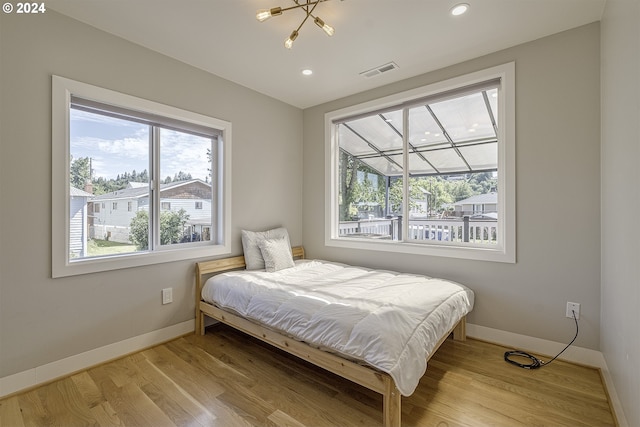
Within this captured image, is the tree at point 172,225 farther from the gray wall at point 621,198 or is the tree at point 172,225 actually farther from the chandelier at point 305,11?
the gray wall at point 621,198

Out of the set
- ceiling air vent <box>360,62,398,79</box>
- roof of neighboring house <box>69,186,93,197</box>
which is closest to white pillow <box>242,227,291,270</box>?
roof of neighboring house <box>69,186,93,197</box>

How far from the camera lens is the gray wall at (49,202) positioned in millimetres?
1800

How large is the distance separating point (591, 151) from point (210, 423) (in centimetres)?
307

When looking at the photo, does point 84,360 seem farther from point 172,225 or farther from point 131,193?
point 131,193

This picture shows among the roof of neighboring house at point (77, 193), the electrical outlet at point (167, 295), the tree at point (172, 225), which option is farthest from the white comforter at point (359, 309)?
the roof of neighboring house at point (77, 193)

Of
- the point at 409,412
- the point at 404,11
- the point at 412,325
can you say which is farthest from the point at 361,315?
the point at 404,11

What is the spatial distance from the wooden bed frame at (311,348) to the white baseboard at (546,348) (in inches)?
7.0

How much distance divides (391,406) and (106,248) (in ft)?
7.75

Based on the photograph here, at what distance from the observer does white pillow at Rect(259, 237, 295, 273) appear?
296 centimetres

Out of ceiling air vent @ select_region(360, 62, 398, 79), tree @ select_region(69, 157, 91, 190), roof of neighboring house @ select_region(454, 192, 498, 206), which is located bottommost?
roof of neighboring house @ select_region(454, 192, 498, 206)

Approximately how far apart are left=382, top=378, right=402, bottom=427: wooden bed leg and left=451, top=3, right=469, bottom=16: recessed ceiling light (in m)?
2.33

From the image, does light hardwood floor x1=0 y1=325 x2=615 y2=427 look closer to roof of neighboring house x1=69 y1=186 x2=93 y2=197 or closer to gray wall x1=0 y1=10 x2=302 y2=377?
gray wall x1=0 y1=10 x2=302 y2=377

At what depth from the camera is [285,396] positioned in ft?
5.90

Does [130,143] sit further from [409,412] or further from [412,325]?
[409,412]
